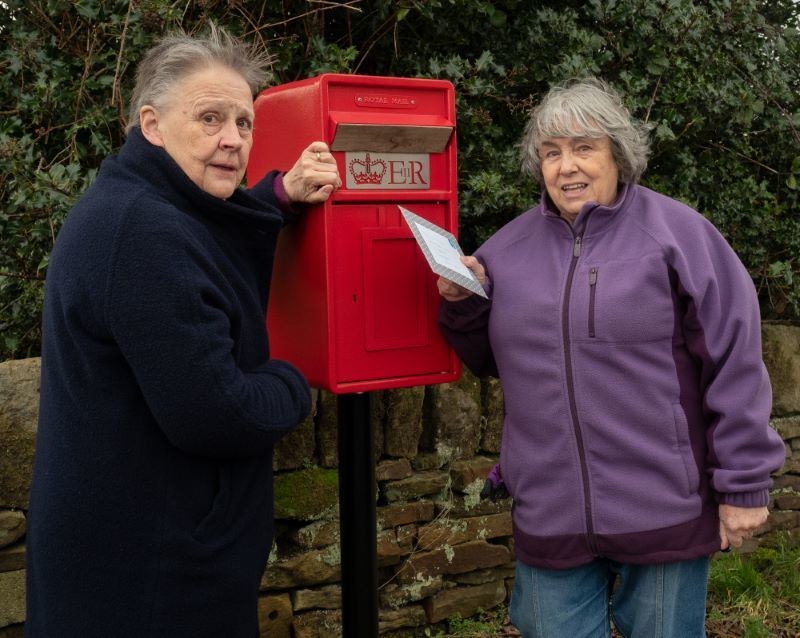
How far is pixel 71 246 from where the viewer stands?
65.1 inches

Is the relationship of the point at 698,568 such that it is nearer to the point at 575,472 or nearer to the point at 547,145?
the point at 575,472

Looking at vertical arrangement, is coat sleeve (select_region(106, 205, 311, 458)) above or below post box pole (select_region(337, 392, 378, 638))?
above

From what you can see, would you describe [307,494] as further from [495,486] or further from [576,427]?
[576,427]

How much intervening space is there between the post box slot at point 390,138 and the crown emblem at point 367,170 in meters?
0.03

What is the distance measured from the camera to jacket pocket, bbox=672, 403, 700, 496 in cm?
213

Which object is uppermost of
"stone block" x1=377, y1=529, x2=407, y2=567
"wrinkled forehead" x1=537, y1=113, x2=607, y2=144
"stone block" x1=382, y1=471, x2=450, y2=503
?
"wrinkled forehead" x1=537, y1=113, x2=607, y2=144

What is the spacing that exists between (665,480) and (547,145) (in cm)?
90

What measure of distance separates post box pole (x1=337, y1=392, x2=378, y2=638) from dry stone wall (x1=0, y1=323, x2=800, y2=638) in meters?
0.46

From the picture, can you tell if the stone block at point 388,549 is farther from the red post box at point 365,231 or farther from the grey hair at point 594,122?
the grey hair at point 594,122

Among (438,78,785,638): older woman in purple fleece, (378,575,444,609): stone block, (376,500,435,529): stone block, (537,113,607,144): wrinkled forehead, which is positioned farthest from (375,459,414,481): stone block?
(537,113,607,144): wrinkled forehead

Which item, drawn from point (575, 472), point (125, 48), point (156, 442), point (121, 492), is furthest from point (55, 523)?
point (125, 48)

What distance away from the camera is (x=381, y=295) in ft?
7.58

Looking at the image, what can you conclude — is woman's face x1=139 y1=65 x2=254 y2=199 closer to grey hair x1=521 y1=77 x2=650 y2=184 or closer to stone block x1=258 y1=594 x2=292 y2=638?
grey hair x1=521 y1=77 x2=650 y2=184

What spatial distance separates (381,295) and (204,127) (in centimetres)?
69
